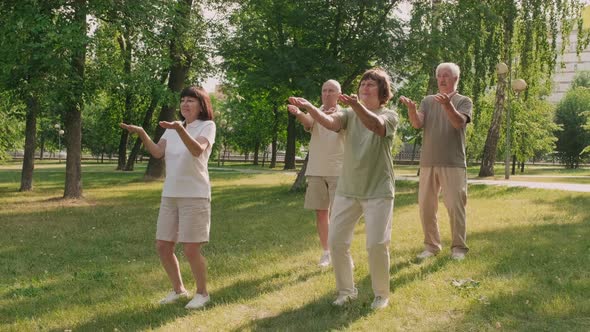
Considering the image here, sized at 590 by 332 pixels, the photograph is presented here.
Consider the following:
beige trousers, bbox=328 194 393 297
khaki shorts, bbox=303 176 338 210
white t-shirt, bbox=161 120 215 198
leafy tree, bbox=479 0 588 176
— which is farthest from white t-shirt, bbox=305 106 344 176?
leafy tree, bbox=479 0 588 176

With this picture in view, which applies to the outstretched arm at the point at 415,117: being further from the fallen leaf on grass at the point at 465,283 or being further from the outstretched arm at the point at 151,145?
the outstretched arm at the point at 151,145

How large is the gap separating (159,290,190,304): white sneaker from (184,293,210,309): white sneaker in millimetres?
263

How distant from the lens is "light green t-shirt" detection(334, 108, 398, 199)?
4.57 meters

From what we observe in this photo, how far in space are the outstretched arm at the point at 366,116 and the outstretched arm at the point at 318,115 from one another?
205 mm

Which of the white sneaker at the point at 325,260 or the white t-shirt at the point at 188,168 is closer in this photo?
the white t-shirt at the point at 188,168

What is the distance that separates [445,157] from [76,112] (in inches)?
413

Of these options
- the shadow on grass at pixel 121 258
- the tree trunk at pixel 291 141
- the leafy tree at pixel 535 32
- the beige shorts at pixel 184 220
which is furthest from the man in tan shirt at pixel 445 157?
the tree trunk at pixel 291 141

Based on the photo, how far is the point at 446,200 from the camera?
6.74 m

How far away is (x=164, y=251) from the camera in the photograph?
498 cm

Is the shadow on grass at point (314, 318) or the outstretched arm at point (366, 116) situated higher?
the outstretched arm at point (366, 116)

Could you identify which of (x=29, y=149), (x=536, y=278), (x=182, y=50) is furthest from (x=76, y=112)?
(x=536, y=278)

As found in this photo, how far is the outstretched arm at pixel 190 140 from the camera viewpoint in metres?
4.32

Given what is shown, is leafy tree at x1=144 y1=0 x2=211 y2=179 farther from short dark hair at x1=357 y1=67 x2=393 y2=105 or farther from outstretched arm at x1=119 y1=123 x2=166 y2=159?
short dark hair at x1=357 y1=67 x2=393 y2=105

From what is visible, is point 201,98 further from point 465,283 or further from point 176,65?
point 176,65
